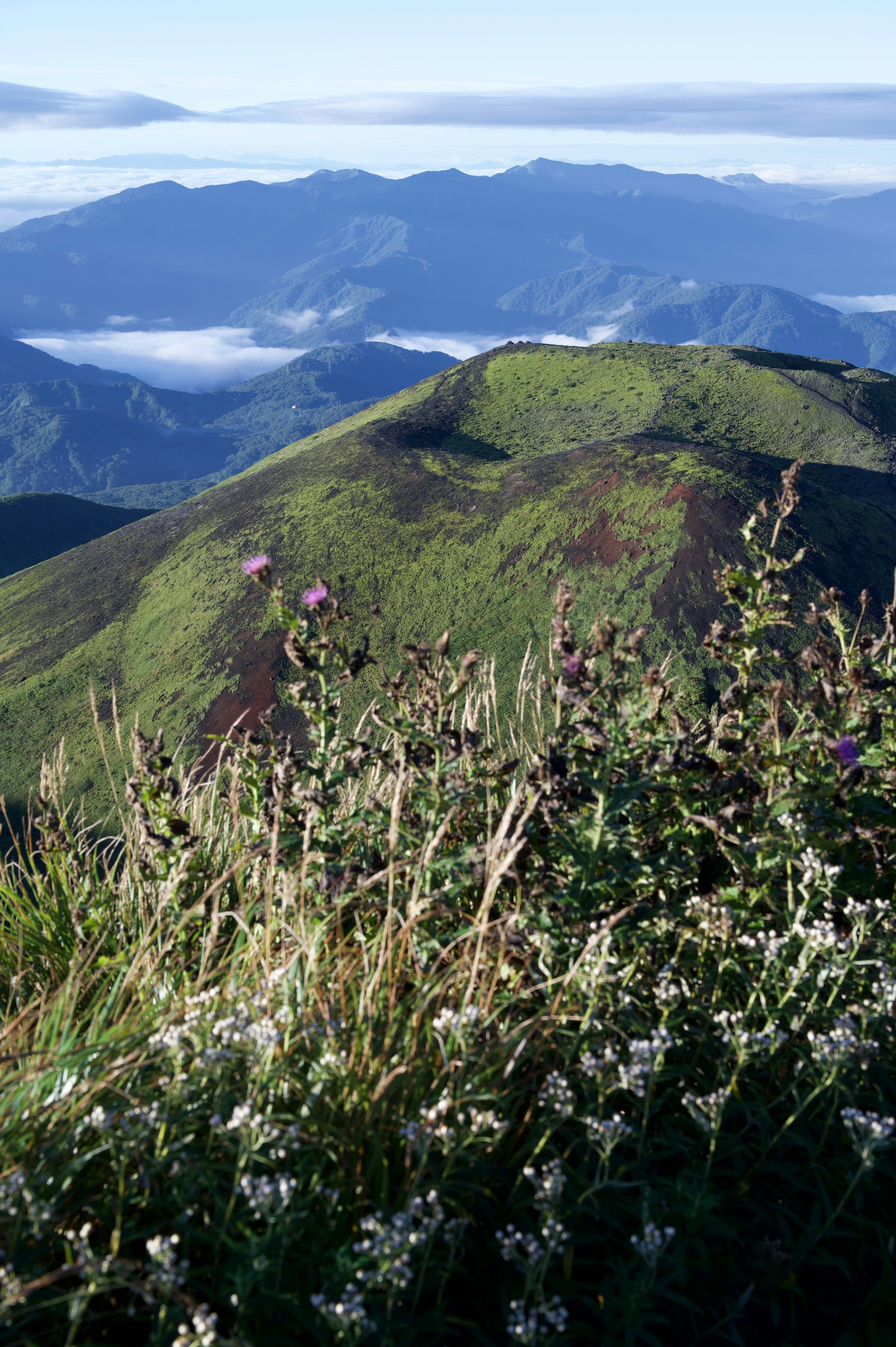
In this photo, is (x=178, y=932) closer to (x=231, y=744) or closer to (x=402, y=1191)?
(x=231, y=744)

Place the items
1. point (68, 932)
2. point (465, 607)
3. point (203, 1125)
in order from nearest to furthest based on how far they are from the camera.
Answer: point (203, 1125) → point (68, 932) → point (465, 607)

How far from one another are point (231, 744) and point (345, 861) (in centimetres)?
70

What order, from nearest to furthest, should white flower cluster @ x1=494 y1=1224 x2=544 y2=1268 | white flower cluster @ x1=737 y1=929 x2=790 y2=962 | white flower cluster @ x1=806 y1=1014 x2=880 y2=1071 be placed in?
1. white flower cluster @ x1=494 y1=1224 x2=544 y2=1268
2. white flower cluster @ x1=806 y1=1014 x2=880 y2=1071
3. white flower cluster @ x1=737 y1=929 x2=790 y2=962

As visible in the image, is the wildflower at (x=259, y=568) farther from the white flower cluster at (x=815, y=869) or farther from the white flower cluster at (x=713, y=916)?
the white flower cluster at (x=815, y=869)

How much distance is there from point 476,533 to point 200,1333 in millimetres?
11402

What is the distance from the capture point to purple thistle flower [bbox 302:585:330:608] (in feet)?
10.4

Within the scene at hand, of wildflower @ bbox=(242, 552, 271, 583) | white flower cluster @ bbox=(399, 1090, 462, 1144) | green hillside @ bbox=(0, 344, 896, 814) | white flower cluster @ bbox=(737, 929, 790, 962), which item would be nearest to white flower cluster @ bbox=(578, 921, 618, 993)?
white flower cluster @ bbox=(737, 929, 790, 962)

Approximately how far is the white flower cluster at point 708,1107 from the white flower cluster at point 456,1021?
2.08 ft

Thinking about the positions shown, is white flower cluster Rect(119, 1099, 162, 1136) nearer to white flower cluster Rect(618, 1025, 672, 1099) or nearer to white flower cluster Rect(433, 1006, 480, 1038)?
white flower cluster Rect(433, 1006, 480, 1038)

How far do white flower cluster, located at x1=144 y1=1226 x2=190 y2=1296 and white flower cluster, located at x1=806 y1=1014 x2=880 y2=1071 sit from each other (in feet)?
5.68

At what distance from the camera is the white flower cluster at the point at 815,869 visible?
284 centimetres

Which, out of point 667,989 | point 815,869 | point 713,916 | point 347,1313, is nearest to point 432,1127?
point 347,1313

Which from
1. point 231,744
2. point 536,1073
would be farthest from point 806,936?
point 231,744

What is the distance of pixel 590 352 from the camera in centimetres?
1800
